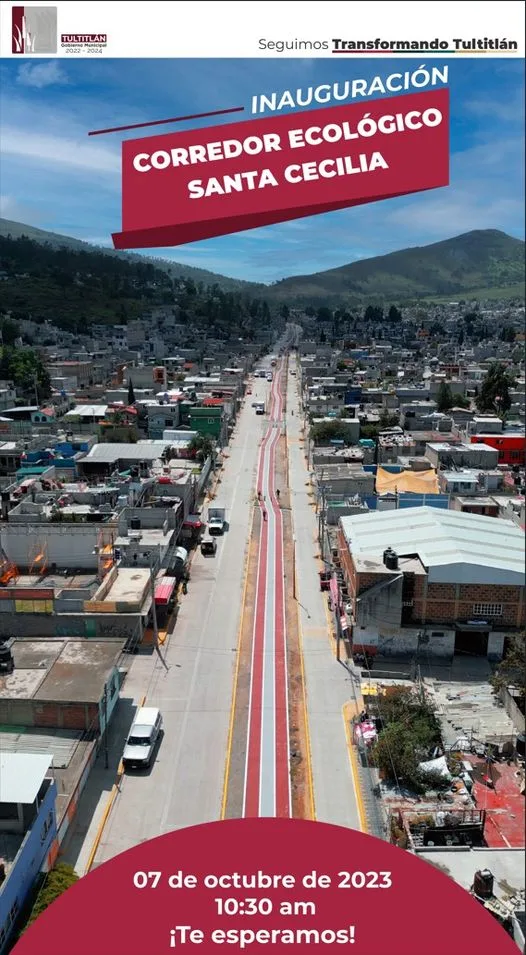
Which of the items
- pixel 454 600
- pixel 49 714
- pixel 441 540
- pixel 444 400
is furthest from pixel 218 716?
pixel 444 400

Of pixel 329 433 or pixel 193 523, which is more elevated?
pixel 329 433

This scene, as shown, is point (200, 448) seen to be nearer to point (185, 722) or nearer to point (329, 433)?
point (329, 433)

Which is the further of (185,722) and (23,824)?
(185,722)

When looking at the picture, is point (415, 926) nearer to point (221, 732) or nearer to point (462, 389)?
point (221, 732)

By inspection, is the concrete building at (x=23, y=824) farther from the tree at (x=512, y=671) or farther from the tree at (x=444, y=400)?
the tree at (x=444, y=400)

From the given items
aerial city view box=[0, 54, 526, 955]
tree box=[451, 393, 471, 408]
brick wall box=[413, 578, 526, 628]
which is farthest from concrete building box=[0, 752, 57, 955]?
tree box=[451, 393, 471, 408]

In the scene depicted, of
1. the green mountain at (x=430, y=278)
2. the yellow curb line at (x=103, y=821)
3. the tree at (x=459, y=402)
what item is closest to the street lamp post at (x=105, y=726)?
the yellow curb line at (x=103, y=821)
